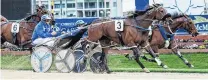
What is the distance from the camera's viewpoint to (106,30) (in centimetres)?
1616

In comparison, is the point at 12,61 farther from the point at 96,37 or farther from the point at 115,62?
the point at 96,37

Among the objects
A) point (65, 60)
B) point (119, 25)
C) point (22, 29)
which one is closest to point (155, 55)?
point (119, 25)

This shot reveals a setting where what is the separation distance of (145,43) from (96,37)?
1.25 metres

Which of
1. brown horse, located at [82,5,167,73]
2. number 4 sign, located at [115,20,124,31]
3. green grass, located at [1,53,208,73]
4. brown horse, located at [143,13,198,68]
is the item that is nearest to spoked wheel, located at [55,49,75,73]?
brown horse, located at [82,5,167,73]

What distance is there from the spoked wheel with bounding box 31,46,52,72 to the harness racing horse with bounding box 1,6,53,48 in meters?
2.52

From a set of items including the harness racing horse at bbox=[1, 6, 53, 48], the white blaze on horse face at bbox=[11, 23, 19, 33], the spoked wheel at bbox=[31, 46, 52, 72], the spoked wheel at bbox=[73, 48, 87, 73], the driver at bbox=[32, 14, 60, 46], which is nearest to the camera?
the spoked wheel at bbox=[31, 46, 52, 72]

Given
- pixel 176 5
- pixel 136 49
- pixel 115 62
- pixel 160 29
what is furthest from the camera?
pixel 176 5

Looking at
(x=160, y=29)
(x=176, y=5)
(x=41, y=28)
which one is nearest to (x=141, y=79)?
(x=41, y=28)

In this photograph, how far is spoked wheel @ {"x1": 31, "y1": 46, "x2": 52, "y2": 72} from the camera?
15648 millimetres

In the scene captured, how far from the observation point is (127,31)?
625 inches

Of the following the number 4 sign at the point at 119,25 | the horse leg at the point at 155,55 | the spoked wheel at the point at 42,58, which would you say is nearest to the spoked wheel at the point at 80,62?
the spoked wheel at the point at 42,58

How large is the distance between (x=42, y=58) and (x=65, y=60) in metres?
0.55

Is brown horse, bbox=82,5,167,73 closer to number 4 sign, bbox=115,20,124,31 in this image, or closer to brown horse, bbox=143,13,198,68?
number 4 sign, bbox=115,20,124,31

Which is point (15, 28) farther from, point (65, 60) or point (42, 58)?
point (65, 60)
